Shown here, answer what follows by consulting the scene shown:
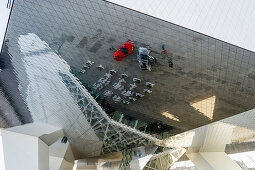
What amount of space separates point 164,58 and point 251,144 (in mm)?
16120

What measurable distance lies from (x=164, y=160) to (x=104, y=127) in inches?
329

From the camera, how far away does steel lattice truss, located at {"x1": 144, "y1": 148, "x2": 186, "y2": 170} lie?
63.4 ft

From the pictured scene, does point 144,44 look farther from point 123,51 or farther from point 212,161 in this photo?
point 212,161

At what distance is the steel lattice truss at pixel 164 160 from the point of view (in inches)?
761

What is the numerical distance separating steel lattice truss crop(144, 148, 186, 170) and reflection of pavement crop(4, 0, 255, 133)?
7178 millimetres

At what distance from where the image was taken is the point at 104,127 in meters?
15.9

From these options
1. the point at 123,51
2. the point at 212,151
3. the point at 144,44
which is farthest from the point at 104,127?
the point at 212,151

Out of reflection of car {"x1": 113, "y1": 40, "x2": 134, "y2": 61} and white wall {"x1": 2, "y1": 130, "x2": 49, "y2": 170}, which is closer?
white wall {"x1": 2, "y1": 130, "x2": 49, "y2": 170}

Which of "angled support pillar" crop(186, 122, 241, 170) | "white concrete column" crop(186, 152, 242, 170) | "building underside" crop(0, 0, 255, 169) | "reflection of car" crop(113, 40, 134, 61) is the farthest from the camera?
"white concrete column" crop(186, 152, 242, 170)

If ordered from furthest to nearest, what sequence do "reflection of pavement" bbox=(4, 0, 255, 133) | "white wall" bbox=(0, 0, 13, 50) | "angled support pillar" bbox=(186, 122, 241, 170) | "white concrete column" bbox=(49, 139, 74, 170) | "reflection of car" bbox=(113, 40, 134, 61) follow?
"white concrete column" bbox=(49, 139, 74, 170) → "angled support pillar" bbox=(186, 122, 241, 170) → "reflection of car" bbox=(113, 40, 134, 61) → "white wall" bbox=(0, 0, 13, 50) → "reflection of pavement" bbox=(4, 0, 255, 133)

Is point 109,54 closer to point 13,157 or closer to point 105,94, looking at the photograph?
point 105,94

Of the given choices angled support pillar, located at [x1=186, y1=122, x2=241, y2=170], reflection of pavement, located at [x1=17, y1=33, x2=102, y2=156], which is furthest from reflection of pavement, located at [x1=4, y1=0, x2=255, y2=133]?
angled support pillar, located at [x1=186, y1=122, x2=241, y2=170]

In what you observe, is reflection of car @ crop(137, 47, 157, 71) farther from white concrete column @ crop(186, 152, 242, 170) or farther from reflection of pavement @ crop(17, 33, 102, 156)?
white concrete column @ crop(186, 152, 242, 170)

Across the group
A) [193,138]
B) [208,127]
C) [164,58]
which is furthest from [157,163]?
[164,58]
